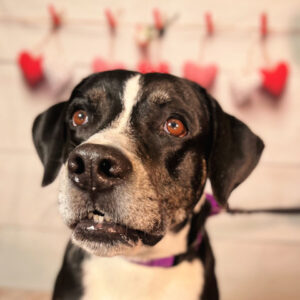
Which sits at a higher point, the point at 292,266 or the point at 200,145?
the point at 200,145

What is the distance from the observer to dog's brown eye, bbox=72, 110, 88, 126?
140cm

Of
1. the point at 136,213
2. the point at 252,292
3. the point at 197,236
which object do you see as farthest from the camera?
the point at 252,292

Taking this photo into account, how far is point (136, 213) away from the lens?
110cm

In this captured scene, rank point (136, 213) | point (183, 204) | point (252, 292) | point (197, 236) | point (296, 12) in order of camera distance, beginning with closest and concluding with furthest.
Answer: point (136, 213) < point (183, 204) < point (197, 236) < point (296, 12) < point (252, 292)

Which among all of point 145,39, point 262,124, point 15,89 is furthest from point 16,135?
point 262,124

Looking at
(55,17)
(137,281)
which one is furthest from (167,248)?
(55,17)

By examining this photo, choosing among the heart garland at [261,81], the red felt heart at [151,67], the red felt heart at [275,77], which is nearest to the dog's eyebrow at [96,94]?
the red felt heart at [151,67]

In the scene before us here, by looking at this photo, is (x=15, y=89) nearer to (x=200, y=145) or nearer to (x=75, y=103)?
(x=75, y=103)

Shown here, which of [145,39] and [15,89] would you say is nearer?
[145,39]

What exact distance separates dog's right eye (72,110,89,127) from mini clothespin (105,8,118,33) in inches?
57.1

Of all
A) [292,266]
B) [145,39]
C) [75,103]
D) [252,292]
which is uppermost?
[145,39]

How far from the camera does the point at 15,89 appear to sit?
285 centimetres

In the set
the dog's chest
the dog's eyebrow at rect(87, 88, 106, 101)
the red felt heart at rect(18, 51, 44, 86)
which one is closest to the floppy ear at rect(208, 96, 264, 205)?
the dog's chest

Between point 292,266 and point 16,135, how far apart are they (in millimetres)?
2239
